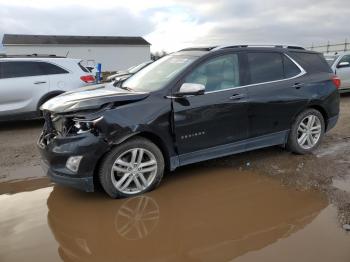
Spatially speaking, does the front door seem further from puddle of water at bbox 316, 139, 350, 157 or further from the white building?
the white building

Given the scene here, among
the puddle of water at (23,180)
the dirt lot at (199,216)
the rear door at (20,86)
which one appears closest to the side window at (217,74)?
the dirt lot at (199,216)

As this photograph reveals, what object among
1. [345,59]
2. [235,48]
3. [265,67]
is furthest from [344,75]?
[235,48]

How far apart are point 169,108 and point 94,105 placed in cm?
91

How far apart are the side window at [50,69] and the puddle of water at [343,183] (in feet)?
22.8

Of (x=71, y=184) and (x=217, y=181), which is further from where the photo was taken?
(x=217, y=181)

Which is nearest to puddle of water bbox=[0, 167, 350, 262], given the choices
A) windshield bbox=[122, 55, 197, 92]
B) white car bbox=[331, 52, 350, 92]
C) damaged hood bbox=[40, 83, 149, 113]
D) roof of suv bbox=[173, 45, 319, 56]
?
damaged hood bbox=[40, 83, 149, 113]

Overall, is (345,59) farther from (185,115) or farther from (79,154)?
(79,154)

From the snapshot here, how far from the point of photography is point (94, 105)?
4324mm

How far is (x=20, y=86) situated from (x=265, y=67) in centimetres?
598

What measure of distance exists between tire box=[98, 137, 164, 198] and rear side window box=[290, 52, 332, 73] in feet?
9.43

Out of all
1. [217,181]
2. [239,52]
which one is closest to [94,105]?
[217,181]

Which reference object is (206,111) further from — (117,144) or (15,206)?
(15,206)

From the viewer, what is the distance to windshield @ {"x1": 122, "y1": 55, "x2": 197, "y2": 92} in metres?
4.97

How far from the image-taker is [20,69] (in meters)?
9.23
